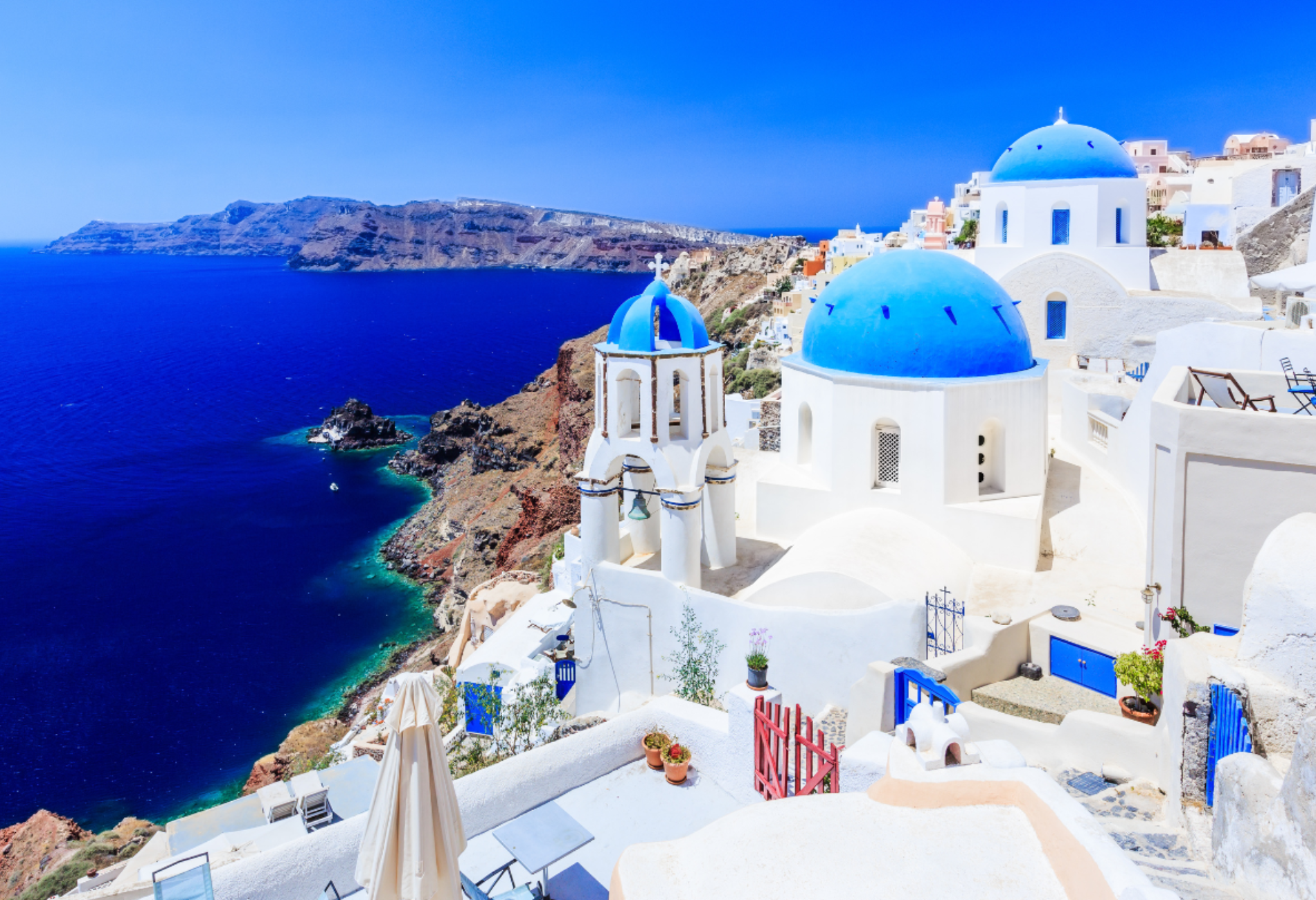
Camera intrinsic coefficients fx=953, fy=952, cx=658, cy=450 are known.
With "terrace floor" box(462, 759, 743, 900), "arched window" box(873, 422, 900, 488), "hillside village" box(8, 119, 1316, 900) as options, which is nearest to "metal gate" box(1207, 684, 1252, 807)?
"hillside village" box(8, 119, 1316, 900)

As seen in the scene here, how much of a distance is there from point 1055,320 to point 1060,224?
2491mm

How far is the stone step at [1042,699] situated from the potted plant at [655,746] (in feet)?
14.2

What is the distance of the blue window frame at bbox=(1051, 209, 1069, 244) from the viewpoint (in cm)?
2367

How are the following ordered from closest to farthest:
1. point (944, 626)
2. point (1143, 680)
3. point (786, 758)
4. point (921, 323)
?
1. point (786, 758)
2. point (1143, 680)
3. point (944, 626)
4. point (921, 323)

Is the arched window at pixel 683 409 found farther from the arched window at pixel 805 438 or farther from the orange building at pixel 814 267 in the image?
the orange building at pixel 814 267

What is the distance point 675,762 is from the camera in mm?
8938

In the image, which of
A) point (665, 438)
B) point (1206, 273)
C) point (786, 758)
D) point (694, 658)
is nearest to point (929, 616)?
point (694, 658)

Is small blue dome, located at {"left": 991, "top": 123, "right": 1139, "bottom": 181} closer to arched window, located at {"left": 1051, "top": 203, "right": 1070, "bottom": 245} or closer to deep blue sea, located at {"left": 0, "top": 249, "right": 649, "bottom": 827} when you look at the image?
arched window, located at {"left": 1051, "top": 203, "right": 1070, "bottom": 245}

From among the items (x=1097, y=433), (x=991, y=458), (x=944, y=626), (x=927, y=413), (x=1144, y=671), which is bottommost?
(x=944, y=626)

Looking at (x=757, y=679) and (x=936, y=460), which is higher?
(x=936, y=460)

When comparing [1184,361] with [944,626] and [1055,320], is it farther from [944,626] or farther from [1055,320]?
[944,626]

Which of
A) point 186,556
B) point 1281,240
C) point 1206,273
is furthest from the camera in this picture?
point 186,556

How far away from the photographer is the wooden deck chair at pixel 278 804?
999cm

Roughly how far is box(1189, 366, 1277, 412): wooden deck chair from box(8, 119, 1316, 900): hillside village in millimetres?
97
